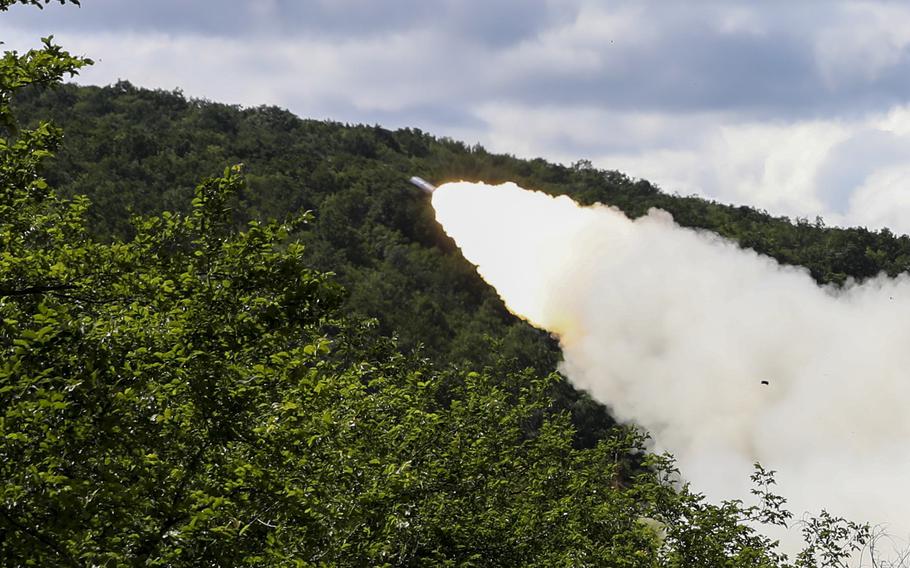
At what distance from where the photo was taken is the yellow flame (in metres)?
53.9

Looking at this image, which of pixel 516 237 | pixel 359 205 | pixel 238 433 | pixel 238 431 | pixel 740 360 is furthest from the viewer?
pixel 359 205

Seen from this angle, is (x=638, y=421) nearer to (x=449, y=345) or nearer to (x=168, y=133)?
(x=449, y=345)

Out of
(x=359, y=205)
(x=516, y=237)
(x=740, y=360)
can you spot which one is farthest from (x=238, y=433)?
(x=359, y=205)

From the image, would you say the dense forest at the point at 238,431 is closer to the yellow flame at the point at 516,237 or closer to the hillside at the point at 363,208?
the yellow flame at the point at 516,237

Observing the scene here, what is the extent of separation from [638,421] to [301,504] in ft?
190

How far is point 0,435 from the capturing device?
1324 centimetres

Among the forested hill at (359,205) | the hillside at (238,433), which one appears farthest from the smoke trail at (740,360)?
the forested hill at (359,205)

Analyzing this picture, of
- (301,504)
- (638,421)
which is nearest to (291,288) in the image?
(301,504)

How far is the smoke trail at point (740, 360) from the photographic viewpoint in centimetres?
6219

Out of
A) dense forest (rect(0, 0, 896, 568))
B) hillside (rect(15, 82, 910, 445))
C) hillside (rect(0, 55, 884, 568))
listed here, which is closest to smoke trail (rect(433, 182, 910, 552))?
hillside (rect(15, 82, 910, 445))

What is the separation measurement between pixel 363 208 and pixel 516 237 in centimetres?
9705

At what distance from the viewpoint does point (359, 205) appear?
14938cm

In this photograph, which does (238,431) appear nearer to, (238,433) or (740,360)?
(238,433)

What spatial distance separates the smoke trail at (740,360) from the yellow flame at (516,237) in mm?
644
